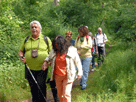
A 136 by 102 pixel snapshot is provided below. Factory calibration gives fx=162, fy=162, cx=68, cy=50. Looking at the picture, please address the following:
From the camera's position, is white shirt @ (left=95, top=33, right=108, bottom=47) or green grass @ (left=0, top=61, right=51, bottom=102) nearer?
green grass @ (left=0, top=61, right=51, bottom=102)

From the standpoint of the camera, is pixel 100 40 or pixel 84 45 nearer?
pixel 84 45

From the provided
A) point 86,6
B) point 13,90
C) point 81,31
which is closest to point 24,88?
point 13,90

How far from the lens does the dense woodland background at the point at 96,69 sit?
436 cm

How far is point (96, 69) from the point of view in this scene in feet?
19.9

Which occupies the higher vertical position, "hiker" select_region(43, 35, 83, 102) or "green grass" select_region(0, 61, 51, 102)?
"hiker" select_region(43, 35, 83, 102)

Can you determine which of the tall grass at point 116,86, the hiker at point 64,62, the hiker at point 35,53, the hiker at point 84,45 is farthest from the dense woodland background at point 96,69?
the hiker at point 35,53

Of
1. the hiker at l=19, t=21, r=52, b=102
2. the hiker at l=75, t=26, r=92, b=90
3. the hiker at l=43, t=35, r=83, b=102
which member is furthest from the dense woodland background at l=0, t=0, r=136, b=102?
the hiker at l=19, t=21, r=52, b=102

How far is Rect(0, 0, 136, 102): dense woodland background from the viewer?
4.36 metres

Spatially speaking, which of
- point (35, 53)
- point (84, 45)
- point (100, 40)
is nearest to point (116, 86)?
point (84, 45)

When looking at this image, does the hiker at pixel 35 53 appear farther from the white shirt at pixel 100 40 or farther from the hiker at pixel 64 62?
the white shirt at pixel 100 40

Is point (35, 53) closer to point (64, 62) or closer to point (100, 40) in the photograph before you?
point (64, 62)

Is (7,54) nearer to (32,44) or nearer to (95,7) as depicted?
(32,44)

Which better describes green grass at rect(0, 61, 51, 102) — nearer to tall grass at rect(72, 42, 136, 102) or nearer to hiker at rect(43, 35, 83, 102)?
tall grass at rect(72, 42, 136, 102)

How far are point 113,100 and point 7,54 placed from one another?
4613mm
